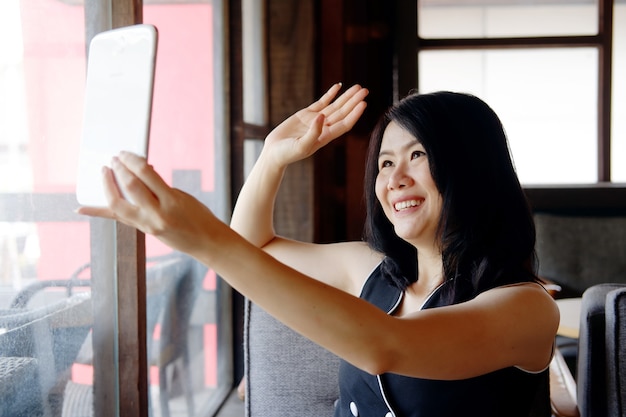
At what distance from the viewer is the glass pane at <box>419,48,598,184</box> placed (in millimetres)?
4340

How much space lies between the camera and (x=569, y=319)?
2.44 metres

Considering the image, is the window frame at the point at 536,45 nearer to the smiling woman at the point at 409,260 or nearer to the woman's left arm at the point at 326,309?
the smiling woman at the point at 409,260

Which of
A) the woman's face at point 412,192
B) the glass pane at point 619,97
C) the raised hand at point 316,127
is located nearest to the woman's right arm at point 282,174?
the raised hand at point 316,127

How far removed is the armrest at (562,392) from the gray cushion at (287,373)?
555 mm

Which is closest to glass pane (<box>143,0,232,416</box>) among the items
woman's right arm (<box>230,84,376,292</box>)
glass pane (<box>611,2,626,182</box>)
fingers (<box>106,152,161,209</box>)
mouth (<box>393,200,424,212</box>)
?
woman's right arm (<box>230,84,376,292</box>)

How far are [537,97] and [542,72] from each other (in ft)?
0.54

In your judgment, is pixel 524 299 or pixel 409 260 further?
pixel 409 260

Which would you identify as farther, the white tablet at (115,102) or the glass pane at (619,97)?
the glass pane at (619,97)

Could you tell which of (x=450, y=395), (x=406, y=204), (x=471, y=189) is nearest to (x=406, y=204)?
(x=406, y=204)

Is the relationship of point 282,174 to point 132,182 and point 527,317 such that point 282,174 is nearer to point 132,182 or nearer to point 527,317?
point 527,317

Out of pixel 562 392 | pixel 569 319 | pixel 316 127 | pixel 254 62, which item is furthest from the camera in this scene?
pixel 254 62

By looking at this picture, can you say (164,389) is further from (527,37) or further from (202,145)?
(527,37)

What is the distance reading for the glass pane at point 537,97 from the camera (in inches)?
171

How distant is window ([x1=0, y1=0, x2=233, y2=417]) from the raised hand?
41cm
